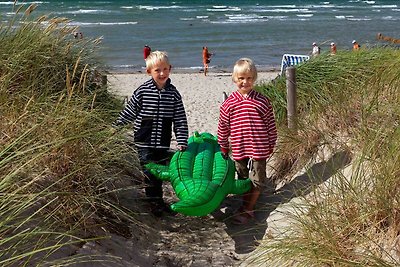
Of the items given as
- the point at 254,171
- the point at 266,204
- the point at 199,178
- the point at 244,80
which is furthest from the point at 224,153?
the point at 244,80

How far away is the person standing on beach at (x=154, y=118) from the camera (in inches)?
201

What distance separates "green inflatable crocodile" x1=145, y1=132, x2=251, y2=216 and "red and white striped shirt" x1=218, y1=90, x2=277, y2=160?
9.4 inches

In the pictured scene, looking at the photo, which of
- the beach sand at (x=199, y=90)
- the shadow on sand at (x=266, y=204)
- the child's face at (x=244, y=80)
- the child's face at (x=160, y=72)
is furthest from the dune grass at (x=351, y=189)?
the beach sand at (x=199, y=90)

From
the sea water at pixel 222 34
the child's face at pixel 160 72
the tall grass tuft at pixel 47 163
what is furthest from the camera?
the sea water at pixel 222 34

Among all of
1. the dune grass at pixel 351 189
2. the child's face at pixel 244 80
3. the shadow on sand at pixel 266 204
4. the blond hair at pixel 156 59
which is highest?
the blond hair at pixel 156 59

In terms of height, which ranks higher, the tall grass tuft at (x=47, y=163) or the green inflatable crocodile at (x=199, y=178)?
the tall grass tuft at (x=47, y=163)

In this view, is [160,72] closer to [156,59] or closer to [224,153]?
[156,59]

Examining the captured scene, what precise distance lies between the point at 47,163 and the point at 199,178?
1496mm

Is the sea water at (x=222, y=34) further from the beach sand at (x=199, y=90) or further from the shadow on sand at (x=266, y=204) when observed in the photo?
the shadow on sand at (x=266, y=204)

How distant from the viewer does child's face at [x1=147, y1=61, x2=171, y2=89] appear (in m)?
5.01

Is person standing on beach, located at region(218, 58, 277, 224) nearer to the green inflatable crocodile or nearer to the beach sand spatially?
the green inflatable crocodile

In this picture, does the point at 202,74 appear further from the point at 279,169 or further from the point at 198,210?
the point at 198,210

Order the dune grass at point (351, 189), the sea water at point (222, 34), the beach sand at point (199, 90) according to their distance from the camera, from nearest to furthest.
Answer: the dune grass at point (351, 189)
the beach sand at point (199, 90)
the sea water at point (222, 34)

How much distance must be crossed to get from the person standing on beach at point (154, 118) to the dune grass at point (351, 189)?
138 centimetres
